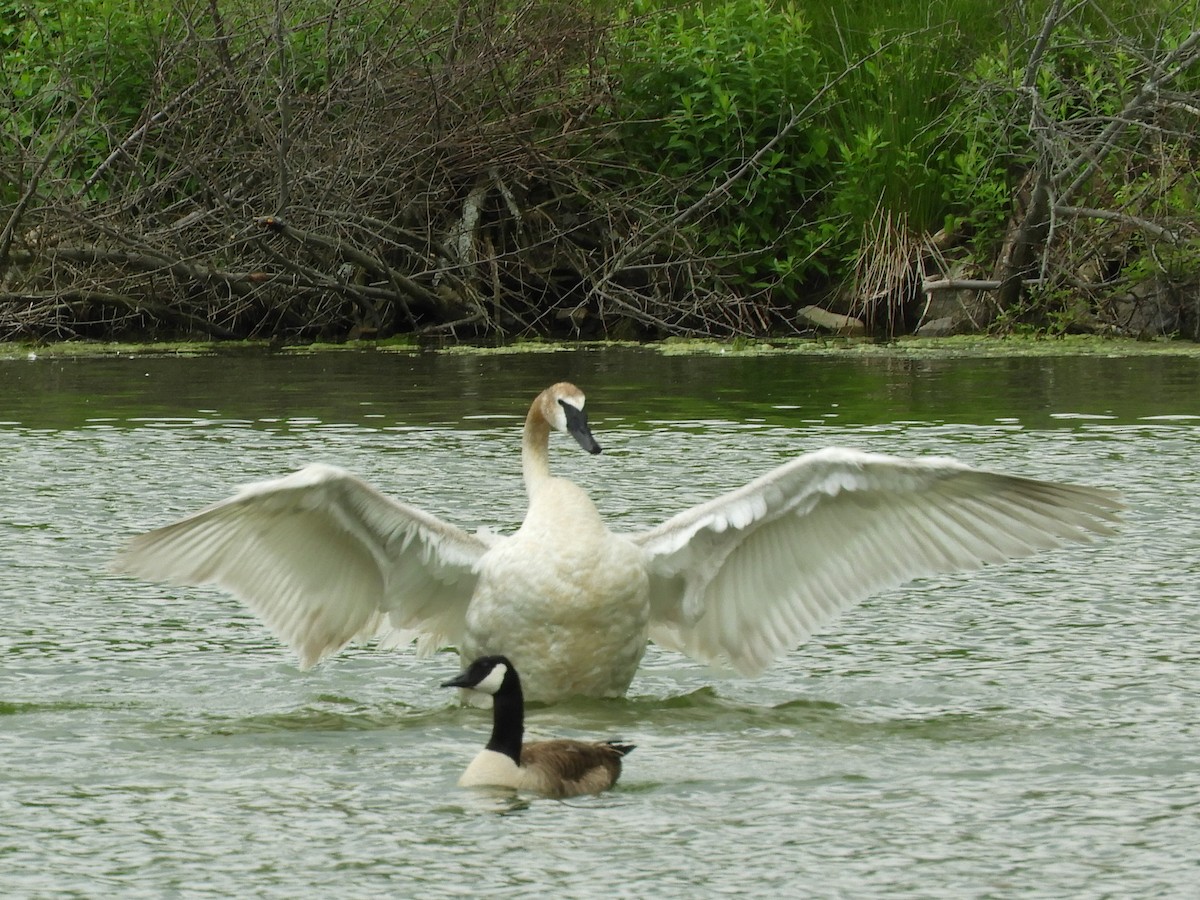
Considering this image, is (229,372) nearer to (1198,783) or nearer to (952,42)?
(952,42)

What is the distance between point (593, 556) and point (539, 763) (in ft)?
3.57

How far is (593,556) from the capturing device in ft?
20.1

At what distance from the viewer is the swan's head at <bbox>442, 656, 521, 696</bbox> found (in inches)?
219

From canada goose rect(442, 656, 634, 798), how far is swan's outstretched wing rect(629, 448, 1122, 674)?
1.24 metres

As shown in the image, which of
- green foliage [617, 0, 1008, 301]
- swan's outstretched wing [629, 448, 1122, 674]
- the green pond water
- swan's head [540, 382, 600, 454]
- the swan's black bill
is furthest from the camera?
Result: green foliage [617, 0, 1008, 301]

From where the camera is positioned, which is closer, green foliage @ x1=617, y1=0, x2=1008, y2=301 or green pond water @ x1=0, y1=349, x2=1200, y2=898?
green pond water @ x1=0, y1=349, x2=1200, y2=898

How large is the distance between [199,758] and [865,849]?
191 cm

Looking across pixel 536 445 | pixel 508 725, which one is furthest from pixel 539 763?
pixel 536 445

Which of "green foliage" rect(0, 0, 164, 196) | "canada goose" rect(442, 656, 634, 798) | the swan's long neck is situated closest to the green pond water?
"canada goose" rect(442, 656, 634, 798)

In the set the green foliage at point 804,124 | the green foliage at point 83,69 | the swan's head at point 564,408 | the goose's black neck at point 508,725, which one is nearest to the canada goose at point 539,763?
the goose's black neck at point 508,725

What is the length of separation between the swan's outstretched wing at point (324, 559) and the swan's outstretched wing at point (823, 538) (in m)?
0.67

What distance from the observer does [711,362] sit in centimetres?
1597

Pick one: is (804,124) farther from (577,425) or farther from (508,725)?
(508,725)

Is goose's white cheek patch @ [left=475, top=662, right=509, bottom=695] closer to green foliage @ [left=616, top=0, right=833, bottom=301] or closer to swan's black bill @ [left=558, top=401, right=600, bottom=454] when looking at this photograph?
swan's black bill @ [left=558, top=401, right=600, bottom=454]
